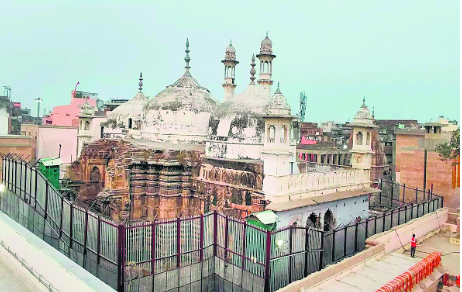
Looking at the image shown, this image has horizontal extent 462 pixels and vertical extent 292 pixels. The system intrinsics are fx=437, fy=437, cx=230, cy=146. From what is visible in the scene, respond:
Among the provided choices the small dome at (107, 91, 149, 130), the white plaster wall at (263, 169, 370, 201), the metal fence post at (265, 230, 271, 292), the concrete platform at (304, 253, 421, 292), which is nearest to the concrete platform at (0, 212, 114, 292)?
the metal fence post at (265, 230, 271, 292)

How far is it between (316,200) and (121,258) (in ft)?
25.6

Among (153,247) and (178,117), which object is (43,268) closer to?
(153,247)

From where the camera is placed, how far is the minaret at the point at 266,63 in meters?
21.7

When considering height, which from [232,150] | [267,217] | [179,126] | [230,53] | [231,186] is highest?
[230,53]

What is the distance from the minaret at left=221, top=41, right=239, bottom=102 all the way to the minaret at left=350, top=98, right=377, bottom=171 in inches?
333

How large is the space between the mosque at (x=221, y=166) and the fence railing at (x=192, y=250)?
119 inches

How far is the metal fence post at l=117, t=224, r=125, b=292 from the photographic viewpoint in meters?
8.96

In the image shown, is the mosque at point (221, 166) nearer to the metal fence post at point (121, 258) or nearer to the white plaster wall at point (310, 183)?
the white plaster wall at point (310, 183)

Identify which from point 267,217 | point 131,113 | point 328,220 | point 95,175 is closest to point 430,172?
point 328,220

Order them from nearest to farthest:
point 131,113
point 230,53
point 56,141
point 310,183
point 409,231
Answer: point 409,231, point 310,183, point 230,53, point 131,113, point 56,141

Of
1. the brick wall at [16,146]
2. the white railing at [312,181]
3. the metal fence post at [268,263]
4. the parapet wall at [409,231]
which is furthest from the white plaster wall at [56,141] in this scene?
the metal fence post at [268,263]

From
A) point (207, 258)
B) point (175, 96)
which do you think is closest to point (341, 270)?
point (207, 258)

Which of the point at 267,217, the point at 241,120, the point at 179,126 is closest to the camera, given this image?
the point at 267,217

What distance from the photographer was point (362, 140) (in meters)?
18.2
